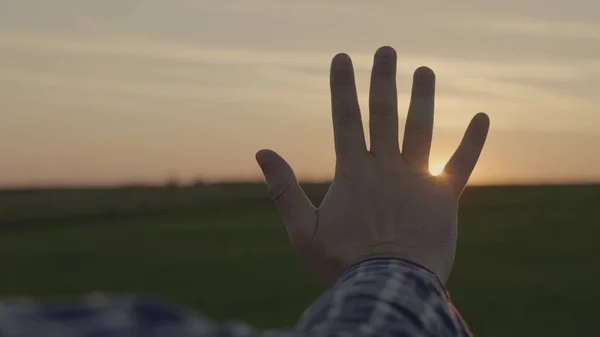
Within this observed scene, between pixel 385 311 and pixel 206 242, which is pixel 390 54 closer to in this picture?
pixel 385 311

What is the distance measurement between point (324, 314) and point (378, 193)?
12.0 inches

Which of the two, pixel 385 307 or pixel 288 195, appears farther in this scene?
pixel 288 195

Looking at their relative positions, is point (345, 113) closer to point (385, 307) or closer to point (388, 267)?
point (388, 267)

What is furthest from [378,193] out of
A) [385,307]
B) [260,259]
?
[260,259]

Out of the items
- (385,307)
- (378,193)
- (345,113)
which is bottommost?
(385,307)

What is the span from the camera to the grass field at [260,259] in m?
7.78

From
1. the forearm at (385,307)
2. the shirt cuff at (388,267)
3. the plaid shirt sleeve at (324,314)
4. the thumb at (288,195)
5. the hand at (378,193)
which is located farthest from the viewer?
the thumb at (288,195)

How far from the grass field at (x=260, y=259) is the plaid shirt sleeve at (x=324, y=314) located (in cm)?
278

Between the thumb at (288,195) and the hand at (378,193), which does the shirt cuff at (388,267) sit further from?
the thumb at (288,195)

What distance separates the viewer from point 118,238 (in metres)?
13.4

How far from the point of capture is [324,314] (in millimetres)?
974

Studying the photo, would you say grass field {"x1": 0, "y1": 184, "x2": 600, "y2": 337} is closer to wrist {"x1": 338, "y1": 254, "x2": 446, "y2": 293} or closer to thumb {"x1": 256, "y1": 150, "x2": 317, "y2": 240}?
thumb {"x1": 256, "y1": 150, "x2": 317, "y2": 240}

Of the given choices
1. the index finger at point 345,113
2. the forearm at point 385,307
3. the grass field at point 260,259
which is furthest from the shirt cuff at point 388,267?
the grass field at point 260,259

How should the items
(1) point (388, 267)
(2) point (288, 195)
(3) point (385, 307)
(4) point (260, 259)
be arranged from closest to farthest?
(3) point (385, 307) → (1) point (388, 267) → (2) point (288, 195) → (4) point (260, 259)
